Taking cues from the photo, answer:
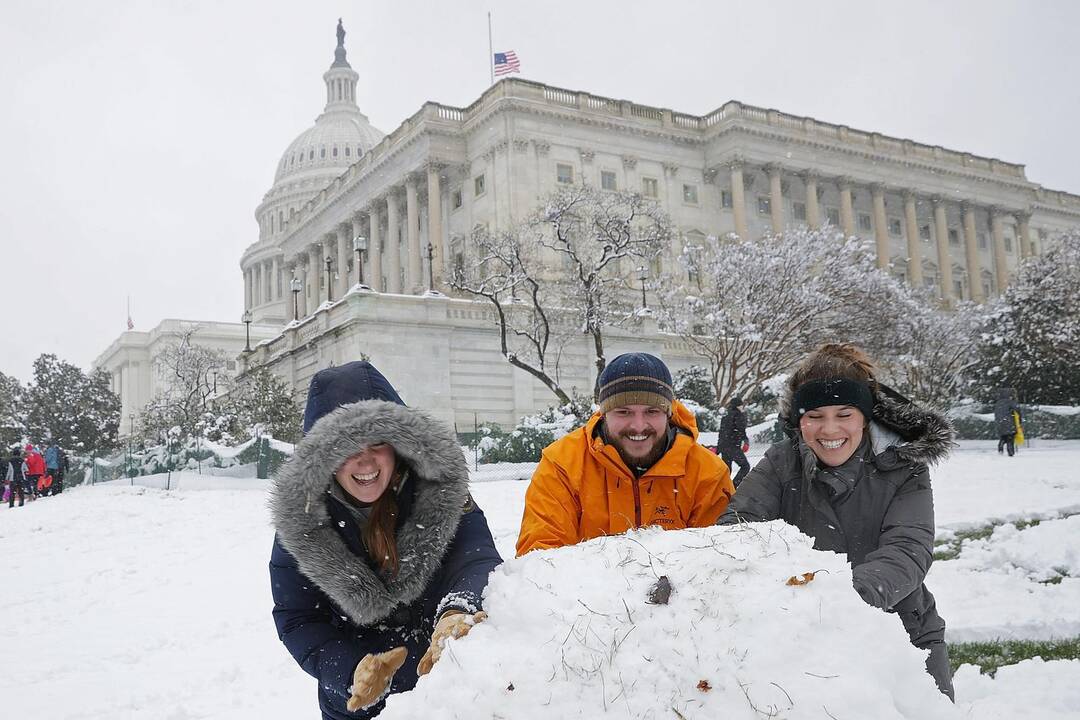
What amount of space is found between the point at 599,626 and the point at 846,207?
2404 inches

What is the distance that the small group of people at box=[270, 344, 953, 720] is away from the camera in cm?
287

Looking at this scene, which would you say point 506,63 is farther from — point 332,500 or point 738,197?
point 332,500

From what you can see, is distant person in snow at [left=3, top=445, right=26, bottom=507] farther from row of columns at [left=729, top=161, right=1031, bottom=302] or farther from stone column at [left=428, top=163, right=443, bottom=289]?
row of columns at [left=729, top=161, right=1031, bottom=302]

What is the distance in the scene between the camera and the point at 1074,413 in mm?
22984

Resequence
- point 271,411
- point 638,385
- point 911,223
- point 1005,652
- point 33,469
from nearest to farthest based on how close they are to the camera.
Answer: point 638,385 < point 1005,652 < point 33,469 < point 271,411 < point 911,223

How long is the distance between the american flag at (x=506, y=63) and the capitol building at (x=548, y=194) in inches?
74.3

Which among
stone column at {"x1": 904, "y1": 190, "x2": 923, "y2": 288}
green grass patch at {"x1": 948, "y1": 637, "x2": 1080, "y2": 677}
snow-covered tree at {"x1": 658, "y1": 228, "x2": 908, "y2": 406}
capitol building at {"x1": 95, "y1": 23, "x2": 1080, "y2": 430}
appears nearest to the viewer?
green grass patch at {"x1": 948, "y1": 637, "x2": 1080, "y2": 677}

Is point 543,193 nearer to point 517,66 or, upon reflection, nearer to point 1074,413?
point 517,66

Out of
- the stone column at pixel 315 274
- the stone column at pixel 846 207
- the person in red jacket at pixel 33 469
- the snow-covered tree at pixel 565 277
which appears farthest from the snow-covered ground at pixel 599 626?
the stone column at pixel 315 274

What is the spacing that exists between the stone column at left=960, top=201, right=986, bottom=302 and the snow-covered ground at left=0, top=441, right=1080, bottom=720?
54.7 meters

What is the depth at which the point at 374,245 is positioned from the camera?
6097 cm

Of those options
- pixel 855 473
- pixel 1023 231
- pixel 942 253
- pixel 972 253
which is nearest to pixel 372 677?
pixel 855 473

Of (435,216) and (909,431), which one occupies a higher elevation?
(435,216)

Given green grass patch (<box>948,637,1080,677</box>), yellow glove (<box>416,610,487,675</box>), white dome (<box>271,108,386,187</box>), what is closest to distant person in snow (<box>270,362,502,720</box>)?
yellow glove (<box>416,610,487,675</box>)
